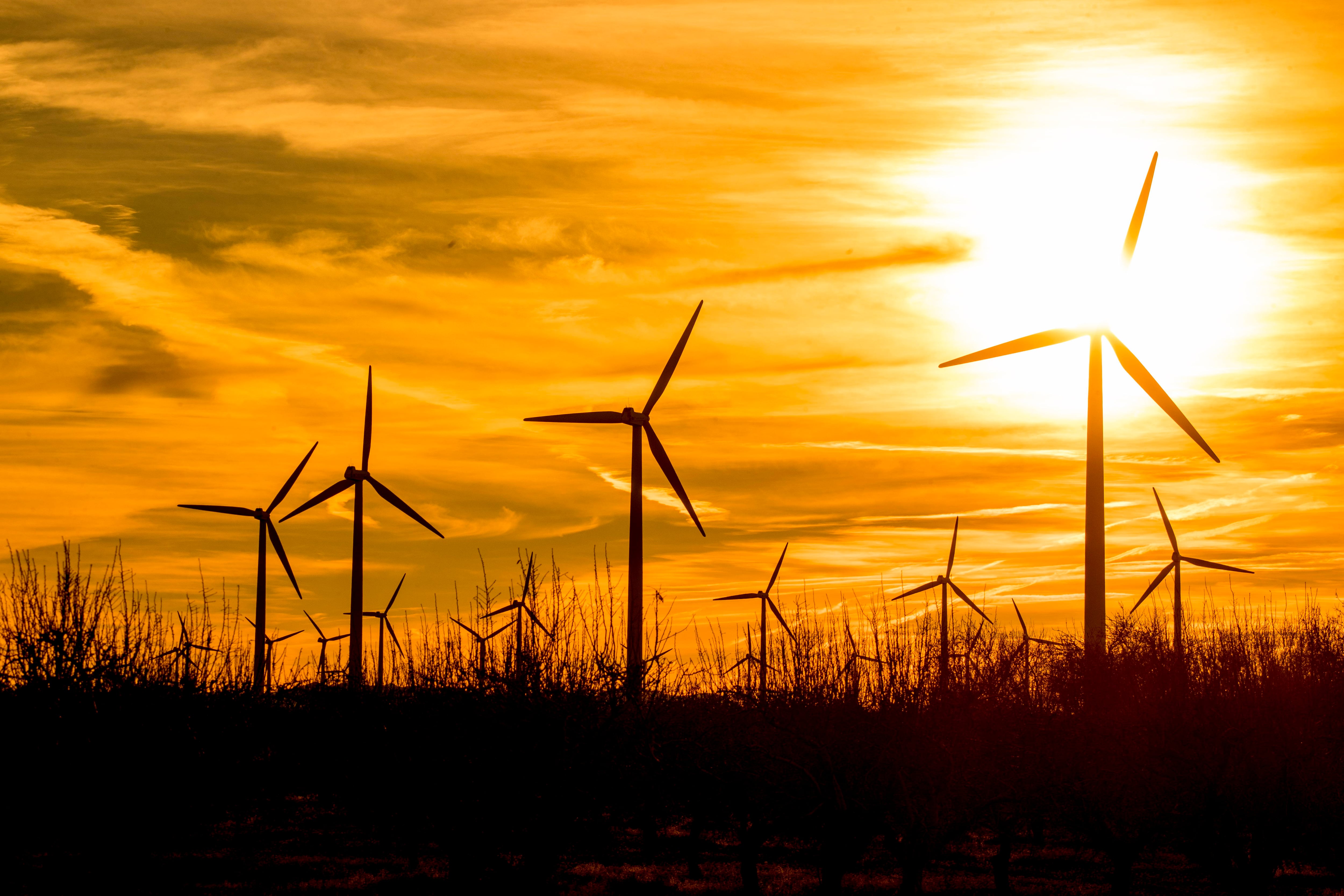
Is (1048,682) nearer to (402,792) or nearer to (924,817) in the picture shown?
(924,817)

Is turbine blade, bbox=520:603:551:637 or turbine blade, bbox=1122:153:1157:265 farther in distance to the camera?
turbine blade, bbox=1122:153:1157:265

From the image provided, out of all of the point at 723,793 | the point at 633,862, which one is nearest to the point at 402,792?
the point at 723,793

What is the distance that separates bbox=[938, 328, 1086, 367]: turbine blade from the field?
1738cm

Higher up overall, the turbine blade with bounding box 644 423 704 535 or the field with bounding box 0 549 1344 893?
the turbine blade with bounding box 644 423 704 535

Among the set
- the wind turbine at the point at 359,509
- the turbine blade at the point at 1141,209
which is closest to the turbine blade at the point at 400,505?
the wind turbine at the point at 359,509

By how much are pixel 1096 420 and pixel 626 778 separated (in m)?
30.1

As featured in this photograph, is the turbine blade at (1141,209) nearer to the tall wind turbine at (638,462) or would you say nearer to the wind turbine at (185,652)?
the tall wind turbine at (638,462)

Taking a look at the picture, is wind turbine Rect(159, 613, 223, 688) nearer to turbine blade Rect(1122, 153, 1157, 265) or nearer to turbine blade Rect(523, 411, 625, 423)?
turbine blade Rect(523, 411, 625, 423)

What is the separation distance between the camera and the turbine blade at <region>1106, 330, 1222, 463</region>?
4831cm

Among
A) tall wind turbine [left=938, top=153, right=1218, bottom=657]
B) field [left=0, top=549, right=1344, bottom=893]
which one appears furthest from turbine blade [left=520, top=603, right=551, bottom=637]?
tall wind turbine [left=938, top=153, right=1218, bottom=657]

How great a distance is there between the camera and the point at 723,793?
2995 cm

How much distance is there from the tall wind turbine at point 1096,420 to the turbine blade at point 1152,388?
0.07 feet

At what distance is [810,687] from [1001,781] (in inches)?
288

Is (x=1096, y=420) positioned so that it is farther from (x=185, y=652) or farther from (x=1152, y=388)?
(x=185, y=652)
